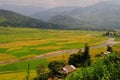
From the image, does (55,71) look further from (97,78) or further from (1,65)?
(97,78)

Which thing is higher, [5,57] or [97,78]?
[97,78]

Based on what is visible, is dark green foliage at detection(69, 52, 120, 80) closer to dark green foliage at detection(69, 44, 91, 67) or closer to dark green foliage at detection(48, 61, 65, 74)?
dark green foliage at detection(48, 61, 65, 74)

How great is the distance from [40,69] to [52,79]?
6.29m

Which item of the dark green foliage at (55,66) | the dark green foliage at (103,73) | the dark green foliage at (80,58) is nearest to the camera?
the dark green foliage at (103,73)

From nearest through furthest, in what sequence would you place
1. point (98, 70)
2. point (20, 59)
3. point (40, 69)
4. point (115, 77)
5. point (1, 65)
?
1. point (115, 77)
2. point (98, 70)
3. point (40, 69)
4. point (1, 65)
5. point (20, 59)

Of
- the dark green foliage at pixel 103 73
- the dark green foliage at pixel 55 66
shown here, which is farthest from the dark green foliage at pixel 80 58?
the dark green foliage at pixel 103 73

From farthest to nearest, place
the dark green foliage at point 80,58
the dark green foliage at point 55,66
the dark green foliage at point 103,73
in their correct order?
the dark green foliage at point 80,58
the dark green foliage at point 55,66
the dark green foliage at point 103,73

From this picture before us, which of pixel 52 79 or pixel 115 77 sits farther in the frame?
pixel 52 79

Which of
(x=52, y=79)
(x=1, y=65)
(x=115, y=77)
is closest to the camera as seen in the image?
(x=115, y=77)

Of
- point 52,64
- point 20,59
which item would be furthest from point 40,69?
point 20,59

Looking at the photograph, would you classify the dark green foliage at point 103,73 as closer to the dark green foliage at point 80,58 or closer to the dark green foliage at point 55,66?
the dark green foliage at point 55,66

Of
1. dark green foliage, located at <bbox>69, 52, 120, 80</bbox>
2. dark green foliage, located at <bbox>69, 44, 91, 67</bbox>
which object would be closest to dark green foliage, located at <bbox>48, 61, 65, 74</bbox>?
dark green foliage, located at <bbox>69, 44, 91, 67</bbox>

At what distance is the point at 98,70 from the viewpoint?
26.8 meters

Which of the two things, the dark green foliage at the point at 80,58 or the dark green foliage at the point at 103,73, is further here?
the dark green foliage at the point at 80,58
